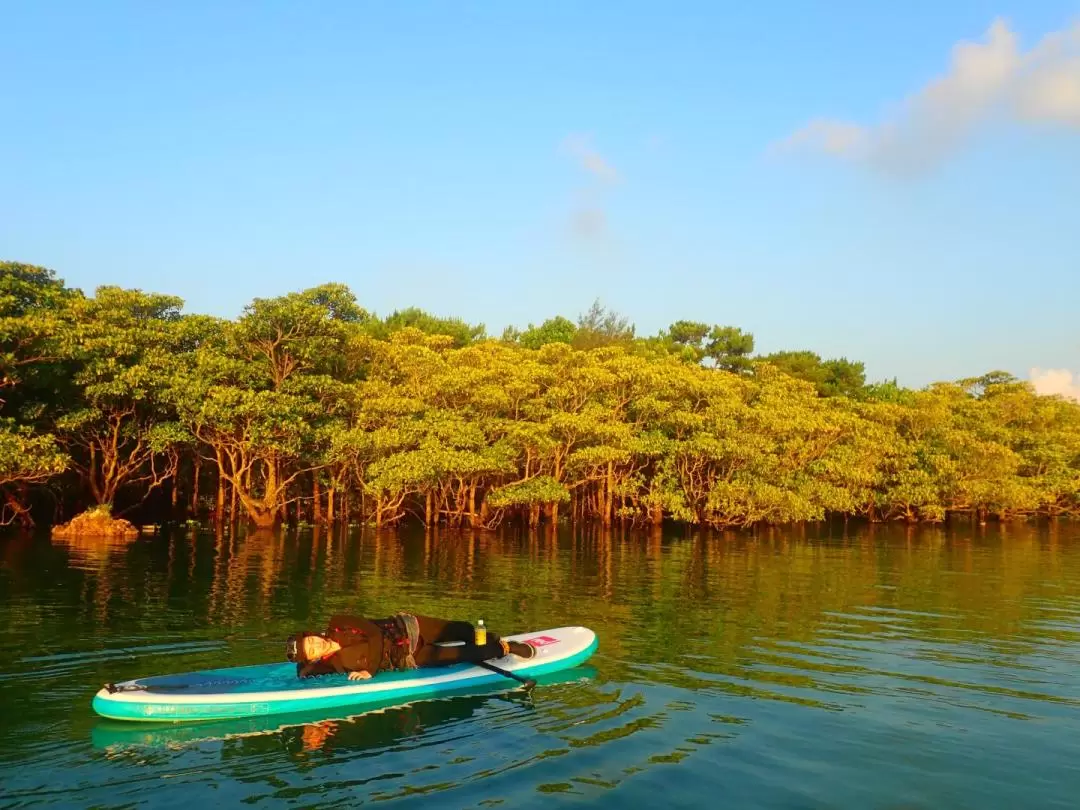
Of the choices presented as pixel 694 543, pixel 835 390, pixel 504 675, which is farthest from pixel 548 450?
pixel 835 390

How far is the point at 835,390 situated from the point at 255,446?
39288 mm

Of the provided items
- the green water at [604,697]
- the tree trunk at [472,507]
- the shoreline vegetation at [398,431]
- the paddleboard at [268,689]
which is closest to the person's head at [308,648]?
the paddleboard at [268,689]

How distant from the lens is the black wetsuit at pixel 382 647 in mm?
8961

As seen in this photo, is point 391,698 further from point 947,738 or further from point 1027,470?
point 1027,470

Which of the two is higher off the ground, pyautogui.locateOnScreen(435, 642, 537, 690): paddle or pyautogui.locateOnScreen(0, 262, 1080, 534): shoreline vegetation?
pyautogui.locateOnScreen(0, 262, 1080, 534): shoreline vegetation

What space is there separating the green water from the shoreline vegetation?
8.58 meters

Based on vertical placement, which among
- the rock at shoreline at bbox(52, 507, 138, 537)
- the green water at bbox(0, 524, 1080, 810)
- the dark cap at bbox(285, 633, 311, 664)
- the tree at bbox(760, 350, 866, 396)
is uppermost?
the tree at bbox(760, 350, 866, 396)

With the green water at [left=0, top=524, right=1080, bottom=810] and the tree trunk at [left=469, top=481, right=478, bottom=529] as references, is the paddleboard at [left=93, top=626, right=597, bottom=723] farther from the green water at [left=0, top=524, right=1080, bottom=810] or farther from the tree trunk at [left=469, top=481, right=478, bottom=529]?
the tree trunk at [left=469, top=481, right=478, bottom=529]

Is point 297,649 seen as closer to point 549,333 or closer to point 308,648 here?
point 308,648

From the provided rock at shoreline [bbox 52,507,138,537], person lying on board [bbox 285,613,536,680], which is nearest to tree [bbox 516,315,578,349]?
rock at shoreline [bbox 52,507,138,537]

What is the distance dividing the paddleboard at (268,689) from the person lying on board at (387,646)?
11cm

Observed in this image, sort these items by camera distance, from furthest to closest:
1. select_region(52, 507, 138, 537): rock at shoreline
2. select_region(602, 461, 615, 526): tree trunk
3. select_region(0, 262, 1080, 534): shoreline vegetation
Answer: select_region(602, 461, 615, 526): tree trunk
select_region(0, 262, 1080, 534): shoreline vegetation
select_region(52, 507, 138, 537): rock at shoreline

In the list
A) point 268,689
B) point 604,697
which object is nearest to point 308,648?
point 268,689

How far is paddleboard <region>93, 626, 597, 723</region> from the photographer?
791cm
